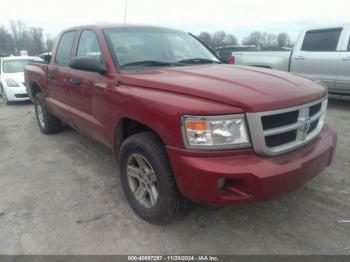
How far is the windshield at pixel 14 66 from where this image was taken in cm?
1065

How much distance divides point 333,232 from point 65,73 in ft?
11.9

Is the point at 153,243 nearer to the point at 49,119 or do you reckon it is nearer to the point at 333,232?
the point at 333,232

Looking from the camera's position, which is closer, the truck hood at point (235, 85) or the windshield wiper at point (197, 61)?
the truck hood at point (235, 85)

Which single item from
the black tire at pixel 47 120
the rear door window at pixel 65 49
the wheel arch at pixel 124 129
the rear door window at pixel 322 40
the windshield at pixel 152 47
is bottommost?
the black tire at pixel 47 120

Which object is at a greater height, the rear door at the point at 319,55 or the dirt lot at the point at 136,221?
the rear door at the point at 319,55

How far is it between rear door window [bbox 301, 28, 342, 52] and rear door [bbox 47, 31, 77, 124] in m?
5.81

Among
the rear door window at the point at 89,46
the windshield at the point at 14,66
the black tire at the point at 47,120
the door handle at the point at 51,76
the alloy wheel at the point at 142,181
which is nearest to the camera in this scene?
the alloy wheel at the point at 142,181

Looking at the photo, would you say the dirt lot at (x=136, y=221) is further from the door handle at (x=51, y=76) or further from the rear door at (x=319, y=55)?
the rear door at (x=319, y=55)

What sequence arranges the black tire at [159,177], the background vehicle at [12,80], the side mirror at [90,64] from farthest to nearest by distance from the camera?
the background vehicle at [12,80] → the side mirror at [90,64] → the black tire at [159,177]

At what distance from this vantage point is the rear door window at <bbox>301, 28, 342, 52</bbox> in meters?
7.32

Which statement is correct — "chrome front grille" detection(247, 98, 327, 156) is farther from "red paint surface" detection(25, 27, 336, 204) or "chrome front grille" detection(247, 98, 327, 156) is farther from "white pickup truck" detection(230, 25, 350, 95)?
"white pickup truck" detection(230, 25, 350, 95)

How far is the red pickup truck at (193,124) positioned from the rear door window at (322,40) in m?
5.11

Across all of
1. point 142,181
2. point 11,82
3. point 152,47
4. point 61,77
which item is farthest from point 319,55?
point 11,82

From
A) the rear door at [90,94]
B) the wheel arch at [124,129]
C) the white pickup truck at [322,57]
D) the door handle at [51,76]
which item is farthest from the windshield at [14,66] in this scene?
the wheel arch at [124,129]
